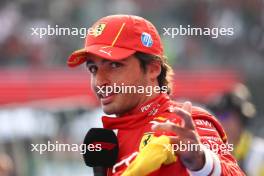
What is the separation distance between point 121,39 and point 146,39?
0.10 m

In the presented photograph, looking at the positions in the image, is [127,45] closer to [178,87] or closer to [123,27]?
[123,27]

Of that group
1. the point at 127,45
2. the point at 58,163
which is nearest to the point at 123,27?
the point at 127,45

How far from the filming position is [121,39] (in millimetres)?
3439

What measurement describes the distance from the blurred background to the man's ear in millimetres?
6104

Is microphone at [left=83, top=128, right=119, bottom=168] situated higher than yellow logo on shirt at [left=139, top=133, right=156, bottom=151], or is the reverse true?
yellow logo on shirt at [left=139, top=133, right=156, bottom=151]

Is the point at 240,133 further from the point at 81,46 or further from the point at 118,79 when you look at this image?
the point at 81,46

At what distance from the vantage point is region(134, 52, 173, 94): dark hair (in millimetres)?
3477

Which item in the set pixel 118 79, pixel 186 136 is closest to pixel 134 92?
pixel 118 79

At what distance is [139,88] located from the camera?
3.47 meters

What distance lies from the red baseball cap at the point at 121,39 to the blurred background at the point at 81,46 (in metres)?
6.16

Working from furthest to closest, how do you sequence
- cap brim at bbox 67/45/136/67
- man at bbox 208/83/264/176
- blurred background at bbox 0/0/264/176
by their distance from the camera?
1. blurred background at bbox 0/0/264/176
2. man at bbox 208/83/264/176
3. cap brim at bbox 67/45/136/67

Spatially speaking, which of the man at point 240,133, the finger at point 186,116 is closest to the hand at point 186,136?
the finger at point 186,116

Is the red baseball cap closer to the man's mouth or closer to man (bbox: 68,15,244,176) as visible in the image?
man (bbox: 68,15,244,176)

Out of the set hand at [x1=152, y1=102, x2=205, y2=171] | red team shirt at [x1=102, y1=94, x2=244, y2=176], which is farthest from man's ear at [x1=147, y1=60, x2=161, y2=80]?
hand at [x1=152, y1=102, x2=205, y2=171]
